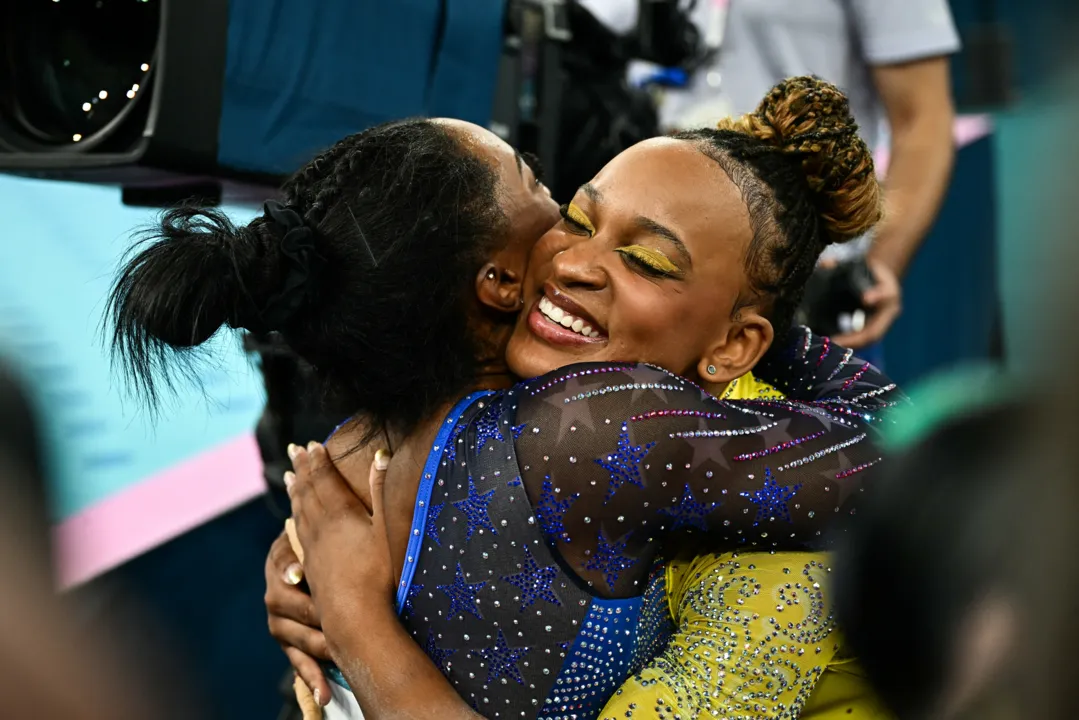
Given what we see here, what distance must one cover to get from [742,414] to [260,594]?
1903mm

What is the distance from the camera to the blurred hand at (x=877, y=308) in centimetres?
189

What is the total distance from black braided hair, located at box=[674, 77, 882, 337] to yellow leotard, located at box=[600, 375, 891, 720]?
12.2 inches

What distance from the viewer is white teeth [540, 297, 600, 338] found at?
118 cm

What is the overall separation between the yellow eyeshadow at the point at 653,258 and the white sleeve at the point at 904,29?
1325 mm

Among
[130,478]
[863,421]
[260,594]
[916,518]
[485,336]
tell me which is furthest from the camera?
[260,594]

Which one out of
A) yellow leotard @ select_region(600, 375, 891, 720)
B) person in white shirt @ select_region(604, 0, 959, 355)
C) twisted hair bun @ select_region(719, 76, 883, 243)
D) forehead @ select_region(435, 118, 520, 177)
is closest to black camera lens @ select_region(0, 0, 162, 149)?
forehead @ select_region(435, 118, 520, 177)

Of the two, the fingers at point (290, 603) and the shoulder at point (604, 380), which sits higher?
the shoulder at point (604, 380)

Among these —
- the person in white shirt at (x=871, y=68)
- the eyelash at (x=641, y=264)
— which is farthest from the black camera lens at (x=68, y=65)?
the person in white shirt at (x=871, y=68)

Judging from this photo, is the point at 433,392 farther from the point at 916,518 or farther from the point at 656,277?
the point at 916,518

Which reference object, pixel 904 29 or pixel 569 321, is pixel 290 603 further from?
pixel 904 29

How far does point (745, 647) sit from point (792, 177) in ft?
1.73

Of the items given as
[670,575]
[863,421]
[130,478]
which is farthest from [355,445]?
[130,478]

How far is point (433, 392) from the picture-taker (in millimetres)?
1188

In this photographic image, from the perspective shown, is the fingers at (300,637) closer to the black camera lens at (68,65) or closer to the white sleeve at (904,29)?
the black camera lens at (68,65)
